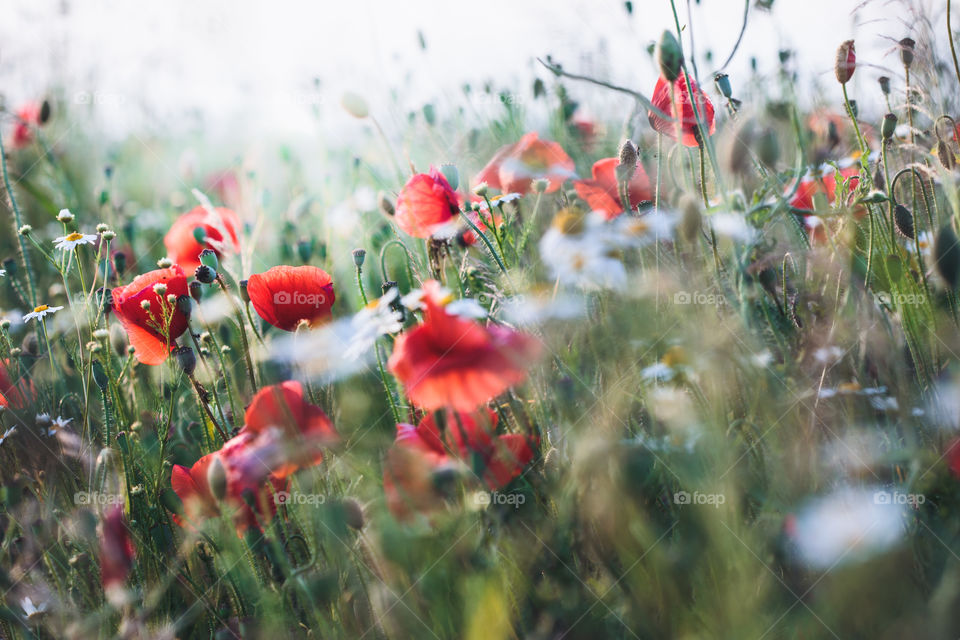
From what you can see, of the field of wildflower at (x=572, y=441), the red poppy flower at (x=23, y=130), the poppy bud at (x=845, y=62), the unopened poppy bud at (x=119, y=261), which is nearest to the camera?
the field of wildflower at (x=572, y=441)

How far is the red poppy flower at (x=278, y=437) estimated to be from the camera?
86cm

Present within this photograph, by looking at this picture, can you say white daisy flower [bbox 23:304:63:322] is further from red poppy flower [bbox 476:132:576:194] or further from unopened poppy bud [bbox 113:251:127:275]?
red poppy flower [bbox 476:132:576:194]

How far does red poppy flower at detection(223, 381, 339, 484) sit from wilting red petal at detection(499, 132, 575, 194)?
0.71 m

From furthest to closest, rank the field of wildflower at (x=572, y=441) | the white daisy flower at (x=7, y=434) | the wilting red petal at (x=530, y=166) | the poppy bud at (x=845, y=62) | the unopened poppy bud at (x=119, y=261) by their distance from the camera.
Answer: the unopened poppy bud at (x=119, y=261) < the wilting red petal at (x=530, y=166) < the white daisy flower at (x=7, y=434) < the poppy bud at (x=845, y=62) < the field of wildflower at (x=572, y=441)

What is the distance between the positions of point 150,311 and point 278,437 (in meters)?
0.46

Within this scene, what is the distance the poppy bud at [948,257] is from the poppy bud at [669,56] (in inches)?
16.3

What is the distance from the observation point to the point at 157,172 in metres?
3.68

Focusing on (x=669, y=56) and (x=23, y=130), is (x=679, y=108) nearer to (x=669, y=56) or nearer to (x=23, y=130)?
(x=669, y=56)

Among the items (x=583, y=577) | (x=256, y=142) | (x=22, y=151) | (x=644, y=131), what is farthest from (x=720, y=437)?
(x=22, y=151)

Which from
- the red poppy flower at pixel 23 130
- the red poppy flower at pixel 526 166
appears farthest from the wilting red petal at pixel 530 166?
the red poppy flower at pixel 23 130

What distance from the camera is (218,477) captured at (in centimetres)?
87

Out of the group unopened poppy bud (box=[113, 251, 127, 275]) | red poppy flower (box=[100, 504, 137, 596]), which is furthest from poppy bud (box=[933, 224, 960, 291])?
unopened poppy bud (box=[113, 251, 127, 275])

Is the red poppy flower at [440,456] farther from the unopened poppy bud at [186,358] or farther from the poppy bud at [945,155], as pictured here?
the poppy bud at [945,155]

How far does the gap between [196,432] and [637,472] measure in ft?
3.17
